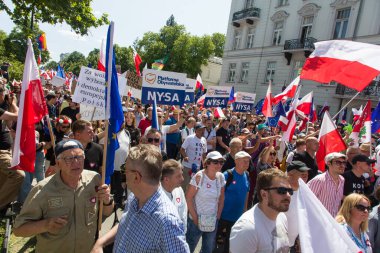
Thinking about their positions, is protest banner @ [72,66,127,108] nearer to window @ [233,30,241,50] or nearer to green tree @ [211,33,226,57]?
window @ [233,30,241,50]

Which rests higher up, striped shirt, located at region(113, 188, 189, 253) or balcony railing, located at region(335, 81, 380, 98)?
balcony railing, located at region(335, 81, 380, 98)

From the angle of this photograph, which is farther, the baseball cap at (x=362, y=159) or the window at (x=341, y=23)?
the window at (x=341, y=23)

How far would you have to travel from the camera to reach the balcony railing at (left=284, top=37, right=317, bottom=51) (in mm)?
24438

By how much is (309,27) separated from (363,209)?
2544 cm

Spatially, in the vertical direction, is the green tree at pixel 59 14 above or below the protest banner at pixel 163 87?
above

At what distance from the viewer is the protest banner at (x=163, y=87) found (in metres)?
6.18

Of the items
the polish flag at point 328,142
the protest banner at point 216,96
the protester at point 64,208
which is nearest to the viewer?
the protester at point 64,208

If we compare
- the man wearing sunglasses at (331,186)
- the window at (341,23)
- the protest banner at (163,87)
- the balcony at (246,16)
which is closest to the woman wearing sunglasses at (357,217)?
the man wearing sunglasses at (331,186)

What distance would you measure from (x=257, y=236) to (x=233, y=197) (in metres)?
2.00

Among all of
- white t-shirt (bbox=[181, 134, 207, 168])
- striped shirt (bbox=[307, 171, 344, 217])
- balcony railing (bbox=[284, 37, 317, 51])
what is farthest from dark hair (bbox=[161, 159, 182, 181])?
balcony railing (bbox=[284, 37, 317, 51])

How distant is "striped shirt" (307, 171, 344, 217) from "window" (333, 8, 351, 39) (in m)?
21.9

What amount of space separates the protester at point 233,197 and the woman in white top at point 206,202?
0.72 feet

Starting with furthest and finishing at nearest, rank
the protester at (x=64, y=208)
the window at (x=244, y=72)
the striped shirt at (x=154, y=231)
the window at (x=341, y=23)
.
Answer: the window at (x=244, y=72), the window at (x=341, y=23), the protester at (x=64, y=208), the striped shirt at (x=154, y=231)

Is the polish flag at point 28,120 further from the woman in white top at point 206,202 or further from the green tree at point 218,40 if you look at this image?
the green tree at point 218,40
